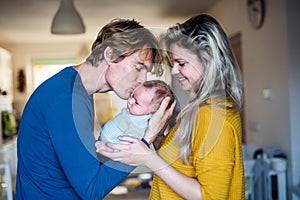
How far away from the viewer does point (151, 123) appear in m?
0.81

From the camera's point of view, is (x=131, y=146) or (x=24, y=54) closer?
(x=131, y=146)

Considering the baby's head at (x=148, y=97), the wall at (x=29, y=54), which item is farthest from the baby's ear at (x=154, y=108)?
the wall at (x=29, y=54)

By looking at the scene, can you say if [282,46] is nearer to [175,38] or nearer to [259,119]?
[259,119]

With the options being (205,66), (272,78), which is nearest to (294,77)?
(272,78)

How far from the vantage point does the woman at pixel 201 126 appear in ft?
2.69

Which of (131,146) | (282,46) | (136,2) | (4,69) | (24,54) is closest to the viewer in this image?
(131,146)

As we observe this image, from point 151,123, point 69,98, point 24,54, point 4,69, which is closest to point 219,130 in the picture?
point 151,123

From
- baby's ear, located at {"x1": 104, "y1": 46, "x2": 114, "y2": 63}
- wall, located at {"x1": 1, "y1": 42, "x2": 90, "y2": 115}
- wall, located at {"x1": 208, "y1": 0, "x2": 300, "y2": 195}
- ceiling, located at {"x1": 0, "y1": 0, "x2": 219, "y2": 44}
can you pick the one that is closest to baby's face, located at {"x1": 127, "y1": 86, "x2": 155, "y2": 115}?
baby's ear, located at {"x1": 104, "y1": 46, "x2": 114, "y2": 63}

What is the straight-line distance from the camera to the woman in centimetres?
82

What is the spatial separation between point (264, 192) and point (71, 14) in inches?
75.9

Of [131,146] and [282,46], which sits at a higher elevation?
[282,46]

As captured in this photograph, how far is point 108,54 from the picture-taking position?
0.84 meters

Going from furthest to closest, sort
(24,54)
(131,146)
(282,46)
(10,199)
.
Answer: (24,54)
(282,46)
(10,199)
(131,146)

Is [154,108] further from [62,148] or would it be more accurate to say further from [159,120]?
[62,148]
